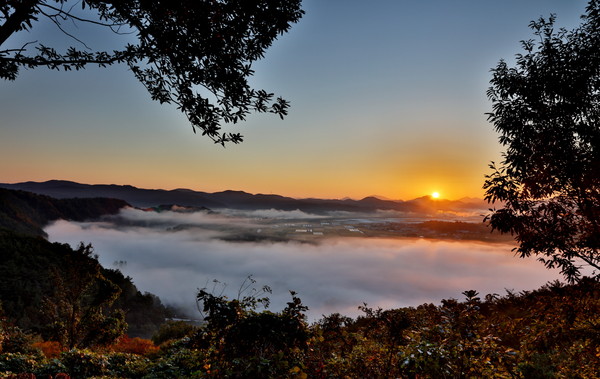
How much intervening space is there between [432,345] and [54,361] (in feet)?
37.2

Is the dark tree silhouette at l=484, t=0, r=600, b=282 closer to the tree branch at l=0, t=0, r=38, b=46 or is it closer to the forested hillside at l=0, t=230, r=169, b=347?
the tree branch at l=0, t=0, r=38, b=46

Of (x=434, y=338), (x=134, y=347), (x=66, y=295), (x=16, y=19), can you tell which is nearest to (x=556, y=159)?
(x=434, y=338)

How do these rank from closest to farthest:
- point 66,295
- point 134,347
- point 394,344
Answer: point 394,344 → point 66,295 → point 134,347

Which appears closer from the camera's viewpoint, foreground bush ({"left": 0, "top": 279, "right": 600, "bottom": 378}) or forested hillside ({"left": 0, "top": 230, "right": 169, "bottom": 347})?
foreground bush ({"left": 0, "top": 279, "right": 600, "bottom": 378})

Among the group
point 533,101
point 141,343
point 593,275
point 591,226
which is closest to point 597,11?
point 533,101

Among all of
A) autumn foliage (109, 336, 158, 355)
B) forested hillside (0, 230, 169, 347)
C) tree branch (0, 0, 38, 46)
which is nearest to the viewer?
tree branch (0, 0, 38, 46)

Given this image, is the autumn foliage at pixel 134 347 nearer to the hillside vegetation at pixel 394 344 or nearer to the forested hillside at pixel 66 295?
the forested hillside at pixel 66 295

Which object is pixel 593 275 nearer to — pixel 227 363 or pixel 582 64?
pixel 582 64

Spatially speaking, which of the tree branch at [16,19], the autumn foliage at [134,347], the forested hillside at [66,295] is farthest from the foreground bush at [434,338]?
the autumn foliage at [134,347]

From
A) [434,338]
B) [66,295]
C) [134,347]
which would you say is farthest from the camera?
[134,347]

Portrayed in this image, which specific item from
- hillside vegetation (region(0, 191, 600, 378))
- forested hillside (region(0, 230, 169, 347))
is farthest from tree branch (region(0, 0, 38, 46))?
forested hillside (region(0, 230, 169, 347))

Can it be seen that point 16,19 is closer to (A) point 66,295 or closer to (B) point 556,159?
(B) point 556,159

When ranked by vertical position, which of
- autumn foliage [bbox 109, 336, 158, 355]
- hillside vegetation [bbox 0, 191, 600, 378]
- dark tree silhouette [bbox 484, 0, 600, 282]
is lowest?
autumn foliage [bbox 109, 336, 158, 355]

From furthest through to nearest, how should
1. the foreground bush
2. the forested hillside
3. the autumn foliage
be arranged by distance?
the autumn foliage → the forested hillside → the foreground bush
